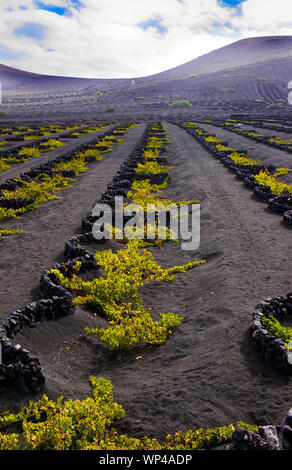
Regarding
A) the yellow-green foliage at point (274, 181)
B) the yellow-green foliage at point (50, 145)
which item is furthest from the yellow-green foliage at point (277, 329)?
the yellow-green foliage at point (50, 145)

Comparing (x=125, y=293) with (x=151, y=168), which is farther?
(x=151, y=168)

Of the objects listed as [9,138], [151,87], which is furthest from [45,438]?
[151,87]

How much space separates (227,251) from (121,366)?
23.7 ft

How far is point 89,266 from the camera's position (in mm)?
13039

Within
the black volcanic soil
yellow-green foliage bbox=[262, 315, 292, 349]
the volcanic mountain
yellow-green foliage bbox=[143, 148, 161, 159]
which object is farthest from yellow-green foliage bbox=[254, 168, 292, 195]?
the volcanic mountain

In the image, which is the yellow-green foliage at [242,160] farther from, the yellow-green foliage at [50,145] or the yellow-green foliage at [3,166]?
the yellow-green foliage at [50,145]

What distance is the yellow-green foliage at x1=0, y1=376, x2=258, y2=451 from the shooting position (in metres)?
5.91

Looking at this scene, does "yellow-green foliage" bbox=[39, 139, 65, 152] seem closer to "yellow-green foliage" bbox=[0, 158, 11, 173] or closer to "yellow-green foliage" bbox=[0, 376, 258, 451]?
"yellow-green foliage" bbox=[0, 158, 11, 173]

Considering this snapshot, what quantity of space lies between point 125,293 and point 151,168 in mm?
19491

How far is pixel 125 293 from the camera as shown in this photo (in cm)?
1144

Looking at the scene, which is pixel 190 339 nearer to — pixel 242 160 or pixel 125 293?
pixel 125 293

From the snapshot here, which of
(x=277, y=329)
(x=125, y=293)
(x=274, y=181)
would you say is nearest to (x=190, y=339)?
(x=277, y=329)

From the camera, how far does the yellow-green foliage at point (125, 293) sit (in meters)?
9.21

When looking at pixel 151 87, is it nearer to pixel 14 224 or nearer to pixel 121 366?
pixel 14 224
